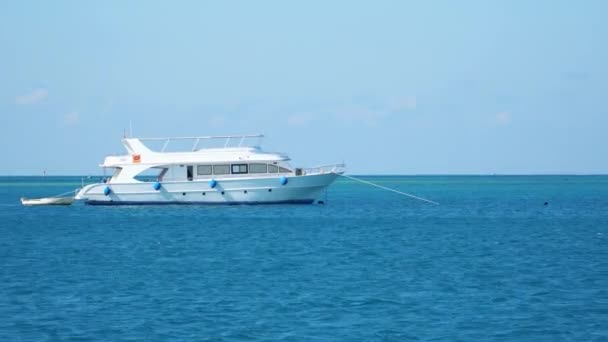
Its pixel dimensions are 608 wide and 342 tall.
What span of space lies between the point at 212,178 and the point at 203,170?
0.93 m

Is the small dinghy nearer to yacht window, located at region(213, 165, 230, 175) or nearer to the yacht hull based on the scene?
the yacht hull

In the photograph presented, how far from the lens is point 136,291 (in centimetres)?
2856

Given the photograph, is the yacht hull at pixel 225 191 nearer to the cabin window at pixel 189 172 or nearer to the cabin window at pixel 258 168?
the cabin window at pixel 258 168

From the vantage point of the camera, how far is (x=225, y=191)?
2522 inches

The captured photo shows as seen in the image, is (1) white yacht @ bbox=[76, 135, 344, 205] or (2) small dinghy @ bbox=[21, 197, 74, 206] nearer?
(1) white yacht @ bbox=[76, 135, 344, 205]

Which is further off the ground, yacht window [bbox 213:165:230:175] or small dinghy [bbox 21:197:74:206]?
yacht window [bbox 213:165:230:175]

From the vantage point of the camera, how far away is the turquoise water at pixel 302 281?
2298 cm

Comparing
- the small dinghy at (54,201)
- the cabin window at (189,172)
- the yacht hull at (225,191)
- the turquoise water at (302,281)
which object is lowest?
the turquoise water at (302,281)

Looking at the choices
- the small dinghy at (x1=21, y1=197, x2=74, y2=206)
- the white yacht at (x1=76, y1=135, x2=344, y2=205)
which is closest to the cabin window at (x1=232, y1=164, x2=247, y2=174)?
the white yacht at (x1=76, y1=135, x2=344, y2=205)

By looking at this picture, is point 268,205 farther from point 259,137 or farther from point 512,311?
point 512,311

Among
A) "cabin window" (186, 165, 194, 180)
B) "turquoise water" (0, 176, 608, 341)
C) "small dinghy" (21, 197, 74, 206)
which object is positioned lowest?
"turquoise water" (0, 176, 608, 341)

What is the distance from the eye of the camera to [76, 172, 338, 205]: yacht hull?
63781mm

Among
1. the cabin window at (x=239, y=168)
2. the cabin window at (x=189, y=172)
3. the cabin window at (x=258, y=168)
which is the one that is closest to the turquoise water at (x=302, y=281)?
the cabin window at (x=258, y=168)

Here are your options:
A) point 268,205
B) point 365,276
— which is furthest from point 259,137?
point 365,276
